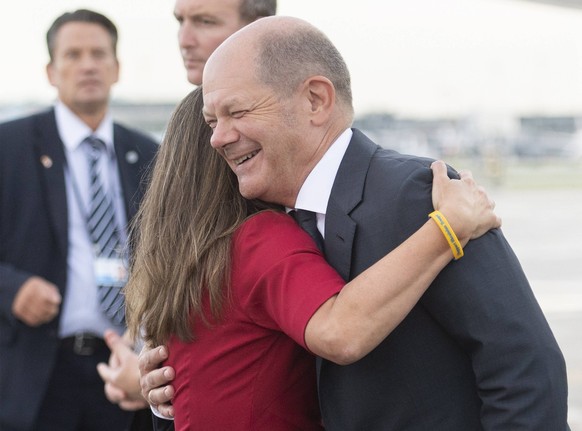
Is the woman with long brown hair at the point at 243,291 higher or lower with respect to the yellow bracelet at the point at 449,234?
lower

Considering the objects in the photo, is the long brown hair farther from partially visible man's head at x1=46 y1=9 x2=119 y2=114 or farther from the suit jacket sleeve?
partially visible man's head at x1=46 y1=9 x2=119 y2=114

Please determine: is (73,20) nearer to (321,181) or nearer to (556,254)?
(321,181)

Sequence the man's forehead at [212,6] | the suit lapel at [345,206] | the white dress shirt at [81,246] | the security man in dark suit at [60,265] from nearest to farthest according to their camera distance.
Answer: the suit lapel at [345,206], the man's forehead at [212,6], the security man in dark suit at [60,265], the white dress shirt at [81,246]

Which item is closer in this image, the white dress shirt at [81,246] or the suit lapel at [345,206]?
the suit lapel at [345,206]

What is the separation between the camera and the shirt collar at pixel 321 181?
76.6 inches

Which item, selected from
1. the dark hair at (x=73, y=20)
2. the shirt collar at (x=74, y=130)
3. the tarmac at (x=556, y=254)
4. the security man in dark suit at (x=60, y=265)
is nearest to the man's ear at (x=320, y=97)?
the security man in dark suit at (x=60, y=265)

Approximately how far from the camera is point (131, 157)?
157 inches

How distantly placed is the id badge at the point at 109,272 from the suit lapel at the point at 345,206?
2.07m

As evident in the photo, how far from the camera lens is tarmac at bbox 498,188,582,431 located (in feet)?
29.3

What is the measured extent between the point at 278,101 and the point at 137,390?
1406 mm

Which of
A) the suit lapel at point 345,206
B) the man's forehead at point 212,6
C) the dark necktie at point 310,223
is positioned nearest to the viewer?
the suit lapel at point 345,206

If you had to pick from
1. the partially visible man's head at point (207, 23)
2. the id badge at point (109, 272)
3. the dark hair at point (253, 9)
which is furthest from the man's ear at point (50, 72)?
the dark hair at point (253, 9)

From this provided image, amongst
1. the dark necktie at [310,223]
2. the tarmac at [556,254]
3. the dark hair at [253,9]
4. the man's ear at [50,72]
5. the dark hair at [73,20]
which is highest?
the dark hair at [253,9]

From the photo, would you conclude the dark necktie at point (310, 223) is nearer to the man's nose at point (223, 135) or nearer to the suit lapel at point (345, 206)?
the suit lapel at point (345, 206)
